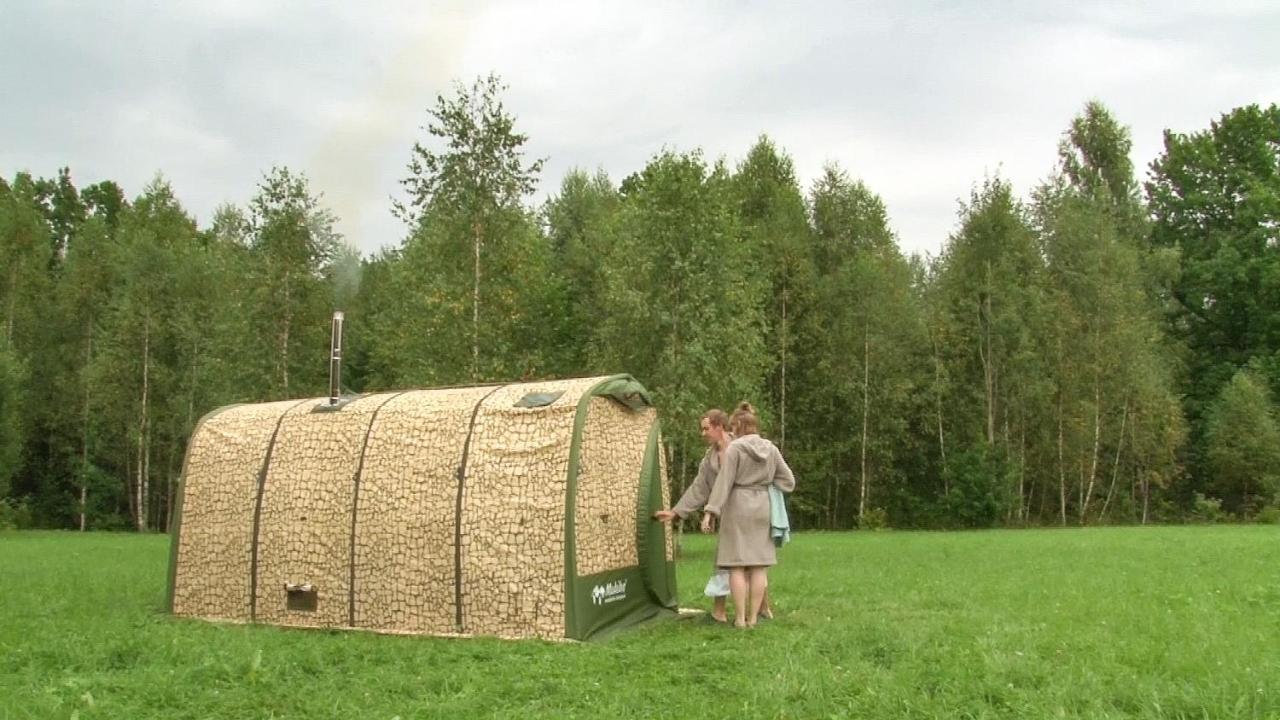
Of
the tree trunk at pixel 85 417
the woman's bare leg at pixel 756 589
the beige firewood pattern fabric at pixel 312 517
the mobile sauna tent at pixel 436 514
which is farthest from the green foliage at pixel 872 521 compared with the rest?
the beige firewood pattern fabric at pixel 312 517

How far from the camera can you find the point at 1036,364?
41031 mm

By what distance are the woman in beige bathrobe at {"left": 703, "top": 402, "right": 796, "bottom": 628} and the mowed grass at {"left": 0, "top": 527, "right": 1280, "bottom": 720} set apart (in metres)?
0.45

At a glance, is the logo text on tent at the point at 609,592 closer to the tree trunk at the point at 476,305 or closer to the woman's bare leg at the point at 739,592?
the woman's bare leg at the point at 739,592

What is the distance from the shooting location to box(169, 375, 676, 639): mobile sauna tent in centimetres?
968

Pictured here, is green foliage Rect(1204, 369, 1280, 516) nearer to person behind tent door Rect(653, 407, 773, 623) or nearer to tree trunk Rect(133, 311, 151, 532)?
person behind tent door Rect(653, 407, 773, 623)

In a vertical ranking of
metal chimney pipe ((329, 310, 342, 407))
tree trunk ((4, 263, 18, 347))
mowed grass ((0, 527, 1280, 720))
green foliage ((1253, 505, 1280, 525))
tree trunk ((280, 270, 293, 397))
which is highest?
tree trunk ((4, 263, 18, 347))

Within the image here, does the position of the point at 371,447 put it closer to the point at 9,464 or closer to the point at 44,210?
the point at 9,464

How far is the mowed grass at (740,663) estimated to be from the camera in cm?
662

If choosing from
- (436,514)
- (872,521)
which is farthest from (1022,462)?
(436,514)

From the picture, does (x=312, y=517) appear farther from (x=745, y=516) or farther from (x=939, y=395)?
(x=939, y=395)

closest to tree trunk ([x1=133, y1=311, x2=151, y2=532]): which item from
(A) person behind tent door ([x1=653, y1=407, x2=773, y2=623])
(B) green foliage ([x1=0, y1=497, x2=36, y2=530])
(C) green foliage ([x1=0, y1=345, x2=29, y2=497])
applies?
(B) green foliage ([x1=0, y1=497, x2=36, y2=530])

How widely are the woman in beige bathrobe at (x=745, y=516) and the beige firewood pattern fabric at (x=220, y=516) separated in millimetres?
5020

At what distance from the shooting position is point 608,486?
1043 centimetres

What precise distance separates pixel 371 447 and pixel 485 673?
3.62m
